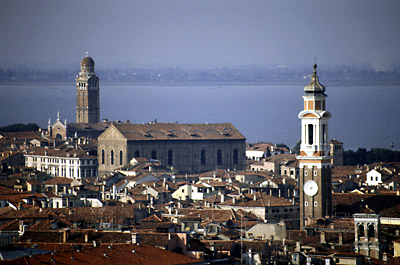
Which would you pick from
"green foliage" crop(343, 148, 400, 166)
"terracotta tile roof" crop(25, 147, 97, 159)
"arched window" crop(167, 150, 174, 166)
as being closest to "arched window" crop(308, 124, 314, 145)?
"arched window" crop(167, 150, 174, 166)

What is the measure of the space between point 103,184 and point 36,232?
29689 mm

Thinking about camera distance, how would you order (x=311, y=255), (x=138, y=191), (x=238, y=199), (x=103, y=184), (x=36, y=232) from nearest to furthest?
(x=311, y=255)
(x=36, y=232)
(x=238, y=199)
(x=138, y=191)
(x=103, y=184)

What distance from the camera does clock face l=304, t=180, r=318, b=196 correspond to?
51062 mm

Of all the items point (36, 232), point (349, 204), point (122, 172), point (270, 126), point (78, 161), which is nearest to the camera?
point (36, 232)

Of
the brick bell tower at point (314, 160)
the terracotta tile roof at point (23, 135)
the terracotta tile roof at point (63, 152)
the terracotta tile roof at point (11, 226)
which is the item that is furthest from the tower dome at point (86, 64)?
the terracotta tile roof at point (11, 226)

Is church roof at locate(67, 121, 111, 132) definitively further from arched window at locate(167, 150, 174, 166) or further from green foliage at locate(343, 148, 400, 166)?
green foliage at locate(343, 148, 400, 166)

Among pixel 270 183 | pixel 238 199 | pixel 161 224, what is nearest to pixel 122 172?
pixel 270 183

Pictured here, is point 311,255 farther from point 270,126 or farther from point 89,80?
point 270,126

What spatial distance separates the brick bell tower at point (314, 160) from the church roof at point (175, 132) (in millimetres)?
39446

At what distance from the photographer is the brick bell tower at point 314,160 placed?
1999 inches

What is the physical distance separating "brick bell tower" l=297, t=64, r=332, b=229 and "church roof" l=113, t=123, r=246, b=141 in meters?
39.4

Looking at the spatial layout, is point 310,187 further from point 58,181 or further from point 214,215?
point 58,181

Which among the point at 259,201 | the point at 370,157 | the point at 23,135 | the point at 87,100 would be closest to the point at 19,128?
the point at 87,100

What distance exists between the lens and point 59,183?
67.2m
